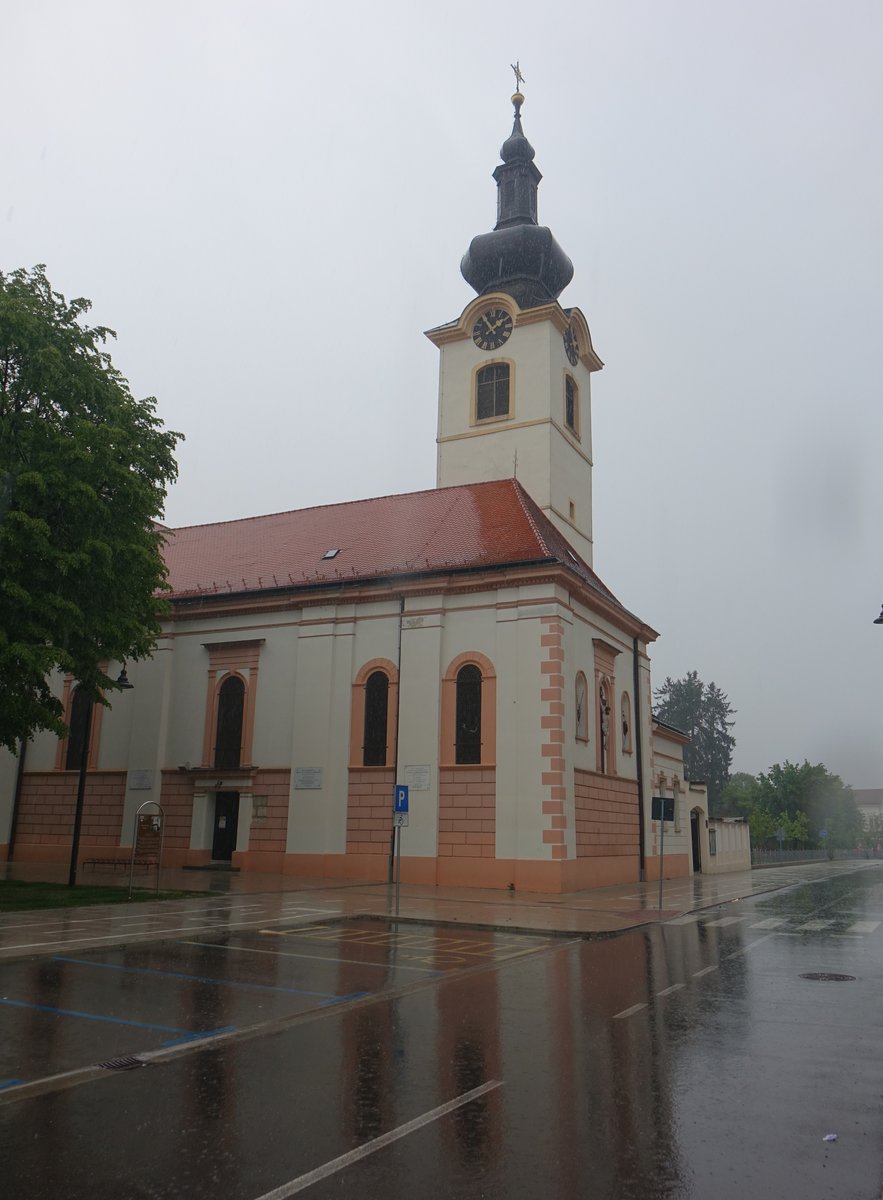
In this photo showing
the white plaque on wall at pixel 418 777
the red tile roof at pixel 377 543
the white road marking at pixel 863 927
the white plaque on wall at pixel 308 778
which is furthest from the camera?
the red tile roof at pixel 377 543

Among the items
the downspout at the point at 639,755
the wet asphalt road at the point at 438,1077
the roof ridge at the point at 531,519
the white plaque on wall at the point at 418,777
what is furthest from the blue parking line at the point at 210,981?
the downspout at the point at 639,755

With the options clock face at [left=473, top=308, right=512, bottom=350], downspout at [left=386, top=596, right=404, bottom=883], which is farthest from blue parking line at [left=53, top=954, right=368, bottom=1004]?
clock face at [left=473, top=308, right=512, bottom=350]

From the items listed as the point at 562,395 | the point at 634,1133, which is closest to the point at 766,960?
the point at 634,1133

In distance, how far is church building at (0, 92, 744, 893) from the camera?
82.4 feet

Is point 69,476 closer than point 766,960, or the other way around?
point 766,960

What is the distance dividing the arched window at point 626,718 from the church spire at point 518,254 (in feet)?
50.8

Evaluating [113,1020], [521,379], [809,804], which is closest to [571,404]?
[521,379]

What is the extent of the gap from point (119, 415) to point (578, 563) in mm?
16610

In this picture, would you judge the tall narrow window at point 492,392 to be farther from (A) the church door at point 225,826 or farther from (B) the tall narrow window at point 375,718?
(A) the church door at point 225,826

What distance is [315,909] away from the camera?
59.3 ft

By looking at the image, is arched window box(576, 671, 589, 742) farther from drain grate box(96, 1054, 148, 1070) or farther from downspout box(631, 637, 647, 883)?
drain grate box(96, 1054, 148, 1070)

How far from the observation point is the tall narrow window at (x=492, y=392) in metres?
36.1

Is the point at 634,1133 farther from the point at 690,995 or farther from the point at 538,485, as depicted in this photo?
the point at 538,485

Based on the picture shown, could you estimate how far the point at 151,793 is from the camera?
97.9 ft
